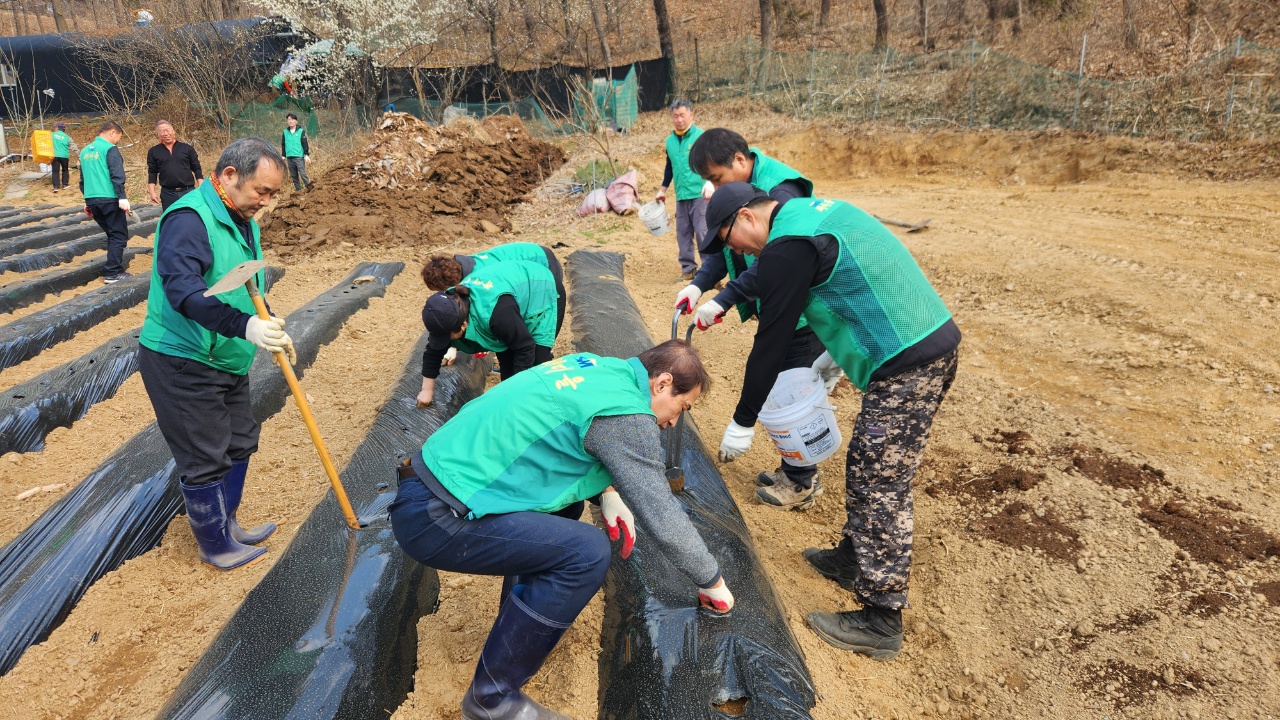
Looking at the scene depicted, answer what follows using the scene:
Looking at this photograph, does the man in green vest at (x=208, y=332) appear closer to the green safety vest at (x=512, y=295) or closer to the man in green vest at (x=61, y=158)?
the green safety vest at (x=512, y=295)

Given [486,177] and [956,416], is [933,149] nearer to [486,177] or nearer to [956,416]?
[486,177]

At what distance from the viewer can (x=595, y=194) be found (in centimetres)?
1023

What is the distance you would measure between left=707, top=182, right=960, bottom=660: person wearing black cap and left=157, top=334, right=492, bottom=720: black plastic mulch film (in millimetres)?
1310

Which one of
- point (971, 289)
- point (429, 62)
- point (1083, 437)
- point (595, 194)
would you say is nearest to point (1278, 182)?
point (971, 289)

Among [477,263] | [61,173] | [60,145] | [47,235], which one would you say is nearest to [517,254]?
[477,263]

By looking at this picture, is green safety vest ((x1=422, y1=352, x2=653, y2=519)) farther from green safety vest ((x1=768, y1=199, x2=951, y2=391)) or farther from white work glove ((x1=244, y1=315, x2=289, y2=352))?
white work glove ((x1=244, y1=315, x2=289, y2=352))

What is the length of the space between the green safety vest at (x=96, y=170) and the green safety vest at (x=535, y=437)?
6.71 m

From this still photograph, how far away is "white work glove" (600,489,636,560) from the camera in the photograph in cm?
201

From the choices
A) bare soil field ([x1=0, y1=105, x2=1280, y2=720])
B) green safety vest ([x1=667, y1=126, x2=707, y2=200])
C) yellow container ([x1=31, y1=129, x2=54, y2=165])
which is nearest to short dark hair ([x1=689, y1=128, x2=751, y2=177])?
bare soil field ([x1=0, y1=105, x2=1280, y2=720])

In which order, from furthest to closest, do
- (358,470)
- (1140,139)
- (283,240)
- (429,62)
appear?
(429,62) → (1140,139) → (283,240) → (358,470)

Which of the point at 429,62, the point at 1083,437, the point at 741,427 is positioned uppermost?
the point at 429,62

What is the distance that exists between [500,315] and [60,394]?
9.44 ft

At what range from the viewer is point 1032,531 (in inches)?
117

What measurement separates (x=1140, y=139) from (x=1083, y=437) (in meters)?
8.35
